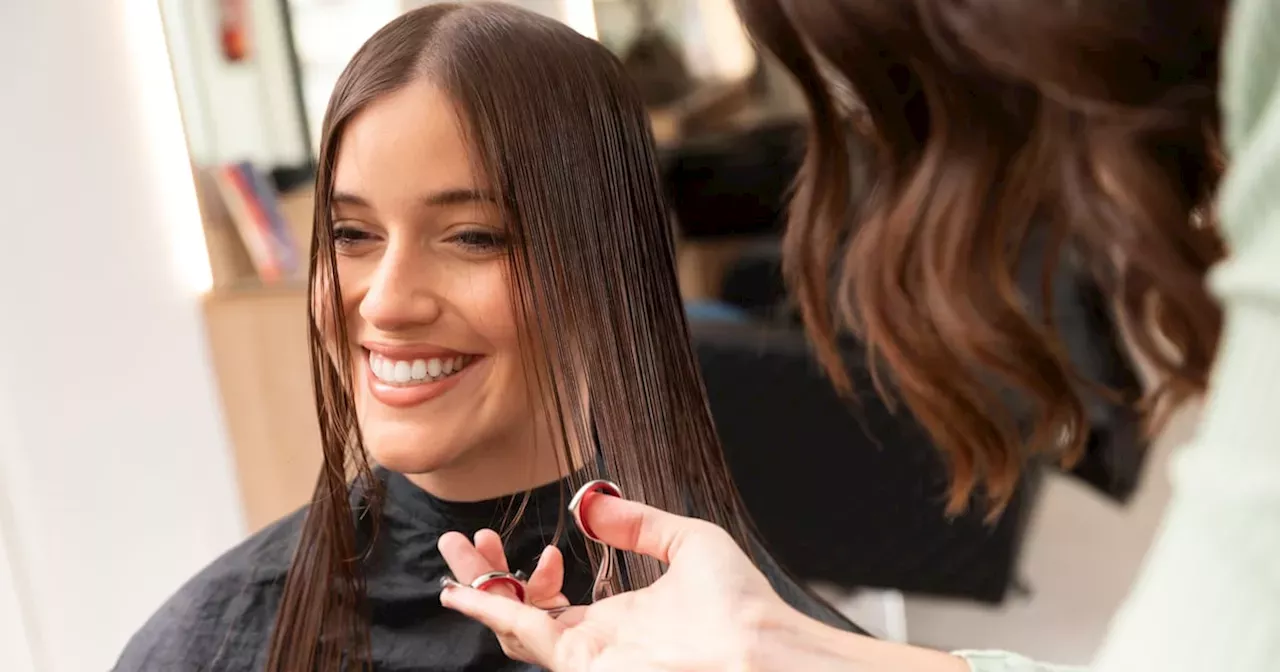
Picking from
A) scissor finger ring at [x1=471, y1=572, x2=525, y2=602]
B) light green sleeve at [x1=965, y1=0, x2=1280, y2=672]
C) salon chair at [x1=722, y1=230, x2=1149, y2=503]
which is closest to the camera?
light green sleeve at [x1=965, y1=0, x2=1280, y2=672]

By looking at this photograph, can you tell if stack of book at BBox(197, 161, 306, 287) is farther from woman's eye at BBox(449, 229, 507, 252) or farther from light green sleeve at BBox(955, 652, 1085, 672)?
light green sleeve at BBox(955, 652, 1085, 672)

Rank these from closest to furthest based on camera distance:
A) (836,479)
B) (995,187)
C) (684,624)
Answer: (684,624) < (995,187) < (836,479)

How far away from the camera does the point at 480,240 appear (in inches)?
24.5

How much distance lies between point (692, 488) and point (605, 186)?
0.74 ft

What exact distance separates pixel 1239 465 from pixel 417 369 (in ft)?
1.56

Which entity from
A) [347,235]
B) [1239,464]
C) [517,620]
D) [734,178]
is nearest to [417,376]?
[347,235]

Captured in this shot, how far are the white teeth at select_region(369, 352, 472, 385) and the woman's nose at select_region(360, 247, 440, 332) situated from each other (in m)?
Answer: 0.03

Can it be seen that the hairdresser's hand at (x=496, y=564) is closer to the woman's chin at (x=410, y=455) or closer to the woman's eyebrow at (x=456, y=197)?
the woman's chin at (x=410, y=455)

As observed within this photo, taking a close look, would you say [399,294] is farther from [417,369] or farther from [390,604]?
[390,604]

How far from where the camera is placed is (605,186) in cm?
65

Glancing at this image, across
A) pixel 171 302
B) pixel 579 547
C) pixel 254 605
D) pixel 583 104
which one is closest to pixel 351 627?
pixel 254 605

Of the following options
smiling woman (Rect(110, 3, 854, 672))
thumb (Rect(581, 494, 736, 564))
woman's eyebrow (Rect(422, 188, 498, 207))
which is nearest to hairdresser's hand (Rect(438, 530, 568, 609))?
smiling woman (Rect(110, 3, 854, 672))

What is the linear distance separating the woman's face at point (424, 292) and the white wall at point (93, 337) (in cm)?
22

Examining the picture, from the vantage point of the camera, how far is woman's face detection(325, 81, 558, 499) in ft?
2.00
